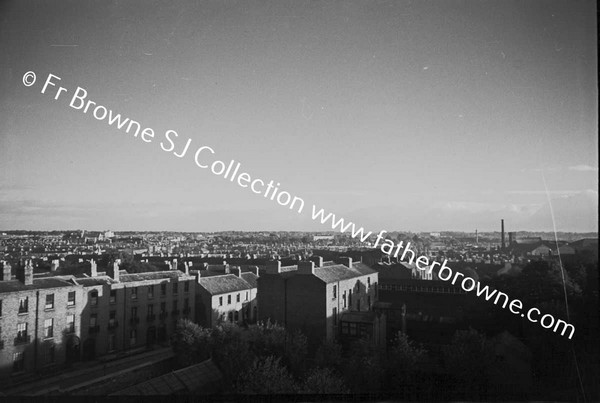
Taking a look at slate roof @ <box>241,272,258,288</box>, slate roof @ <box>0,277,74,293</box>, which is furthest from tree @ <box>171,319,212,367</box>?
slate roof @ <box>0,277,74,293</box>

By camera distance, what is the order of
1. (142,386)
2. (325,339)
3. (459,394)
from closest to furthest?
(142,386)
(459,394)
(325,339)

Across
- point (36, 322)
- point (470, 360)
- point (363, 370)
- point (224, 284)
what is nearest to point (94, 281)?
point (36, 322)

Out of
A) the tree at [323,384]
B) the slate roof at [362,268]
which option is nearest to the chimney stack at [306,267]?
the slate roof at [362,268]

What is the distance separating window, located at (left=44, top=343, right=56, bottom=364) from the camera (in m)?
3.95

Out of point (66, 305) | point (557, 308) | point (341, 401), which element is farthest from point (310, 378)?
point (557, 308)

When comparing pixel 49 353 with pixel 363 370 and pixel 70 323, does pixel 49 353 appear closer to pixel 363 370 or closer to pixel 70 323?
pixel 70 323

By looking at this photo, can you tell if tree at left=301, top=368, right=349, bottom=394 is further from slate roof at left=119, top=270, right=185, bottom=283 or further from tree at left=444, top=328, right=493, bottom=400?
slate roof at left=119, top=270, right=185, bottom=283

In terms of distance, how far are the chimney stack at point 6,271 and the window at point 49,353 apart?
77 cm

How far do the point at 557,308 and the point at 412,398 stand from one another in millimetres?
2423

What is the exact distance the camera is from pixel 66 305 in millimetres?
4148

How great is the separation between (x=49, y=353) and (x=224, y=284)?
1.86 meters

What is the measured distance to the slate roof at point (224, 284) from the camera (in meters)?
4.71

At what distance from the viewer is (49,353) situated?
13.0 feet

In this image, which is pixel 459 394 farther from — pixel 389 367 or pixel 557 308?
pixel 557 308
